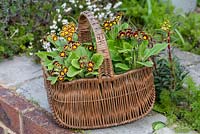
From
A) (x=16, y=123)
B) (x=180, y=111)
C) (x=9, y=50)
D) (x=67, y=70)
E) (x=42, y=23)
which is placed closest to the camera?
(x=67, y=70)


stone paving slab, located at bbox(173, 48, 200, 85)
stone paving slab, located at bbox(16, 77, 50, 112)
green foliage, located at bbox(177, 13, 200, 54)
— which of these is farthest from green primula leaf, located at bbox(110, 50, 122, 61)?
green foliage, located at bbox(177, 13, 200, 54)

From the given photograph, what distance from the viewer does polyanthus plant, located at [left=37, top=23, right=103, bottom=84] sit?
6.93 feet

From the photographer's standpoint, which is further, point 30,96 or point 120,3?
point 120,3

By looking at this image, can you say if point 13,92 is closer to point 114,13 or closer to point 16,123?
point 16,123

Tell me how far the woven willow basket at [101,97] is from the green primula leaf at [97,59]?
0.02 m

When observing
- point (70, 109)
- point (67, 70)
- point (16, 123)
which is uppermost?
point (67, 70)

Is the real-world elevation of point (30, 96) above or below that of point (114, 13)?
below

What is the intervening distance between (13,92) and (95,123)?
25.3 inches

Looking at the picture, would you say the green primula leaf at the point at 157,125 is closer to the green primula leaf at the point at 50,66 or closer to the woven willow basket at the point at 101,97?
the woven willow basket at the point at 101,97

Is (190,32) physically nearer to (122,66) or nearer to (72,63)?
(122,66)

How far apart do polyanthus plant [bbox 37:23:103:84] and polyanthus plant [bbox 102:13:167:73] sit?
0.11m

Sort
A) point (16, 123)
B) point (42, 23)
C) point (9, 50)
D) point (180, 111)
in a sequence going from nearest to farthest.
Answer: point (180, 111), point (16, 123), point (9, 50), point (42, 23)


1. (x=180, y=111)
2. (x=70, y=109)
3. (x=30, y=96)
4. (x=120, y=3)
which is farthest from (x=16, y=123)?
(x=120, y=3)

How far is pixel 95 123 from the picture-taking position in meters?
2.19
